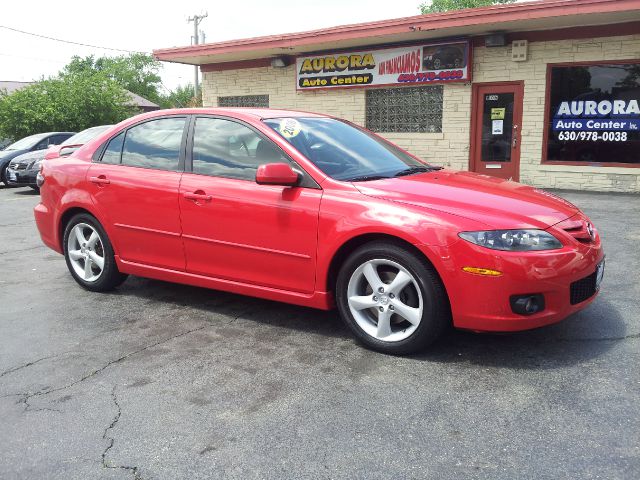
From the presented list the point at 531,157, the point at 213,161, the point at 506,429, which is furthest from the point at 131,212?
the point at 531,157

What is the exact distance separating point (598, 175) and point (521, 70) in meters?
2.59

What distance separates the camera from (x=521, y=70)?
1225cm

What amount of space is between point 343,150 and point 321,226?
2.69 feet

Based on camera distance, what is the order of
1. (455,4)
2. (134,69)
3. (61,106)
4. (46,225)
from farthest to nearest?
(134,69), (455,4), (61,106), (46,225)

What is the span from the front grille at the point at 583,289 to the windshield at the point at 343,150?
1441 mm

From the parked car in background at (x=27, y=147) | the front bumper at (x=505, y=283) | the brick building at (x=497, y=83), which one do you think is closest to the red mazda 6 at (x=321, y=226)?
the front bumper at (x=505, y=283)

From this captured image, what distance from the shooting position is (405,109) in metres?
13.9

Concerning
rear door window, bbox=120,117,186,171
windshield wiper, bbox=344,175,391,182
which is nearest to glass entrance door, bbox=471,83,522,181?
windshield wiper, bbox=344,175,391,182

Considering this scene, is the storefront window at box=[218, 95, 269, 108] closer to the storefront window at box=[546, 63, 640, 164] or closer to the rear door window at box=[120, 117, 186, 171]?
the storefront window at box=[546, 63, 640, 164]

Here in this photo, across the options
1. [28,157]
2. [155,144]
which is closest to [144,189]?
[155,144]

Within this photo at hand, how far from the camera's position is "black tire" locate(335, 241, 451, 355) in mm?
3581

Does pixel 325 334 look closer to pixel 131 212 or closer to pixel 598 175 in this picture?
pixel 131 212

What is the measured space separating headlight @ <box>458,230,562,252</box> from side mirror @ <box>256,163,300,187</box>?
1.19 meters

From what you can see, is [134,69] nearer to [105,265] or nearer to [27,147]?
[27,147]
